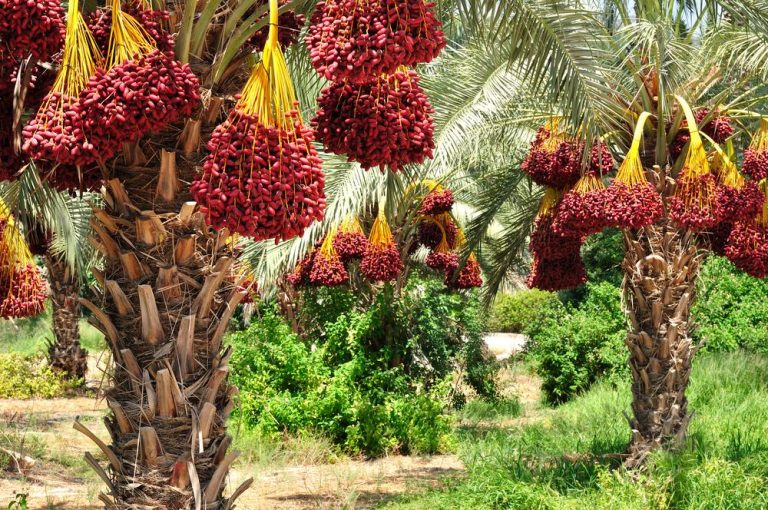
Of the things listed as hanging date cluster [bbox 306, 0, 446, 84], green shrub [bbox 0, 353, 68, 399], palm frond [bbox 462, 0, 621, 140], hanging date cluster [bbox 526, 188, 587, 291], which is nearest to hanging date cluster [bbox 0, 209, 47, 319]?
palm frond [bbox 462, 0, 621, 140]

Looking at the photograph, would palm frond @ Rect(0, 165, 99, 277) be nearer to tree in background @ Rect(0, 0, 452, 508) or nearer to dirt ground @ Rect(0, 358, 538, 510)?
tree in background @ Rect(0, 0, 452, 508)

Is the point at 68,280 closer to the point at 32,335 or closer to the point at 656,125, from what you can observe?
the point at 32,335

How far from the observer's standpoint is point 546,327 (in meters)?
14.9

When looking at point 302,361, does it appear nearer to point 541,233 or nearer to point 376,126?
point 541,233

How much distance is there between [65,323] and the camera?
1492 cm

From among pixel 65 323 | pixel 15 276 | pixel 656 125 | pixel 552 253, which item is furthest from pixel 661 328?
pixel 65 323

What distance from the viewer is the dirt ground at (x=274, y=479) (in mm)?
7555

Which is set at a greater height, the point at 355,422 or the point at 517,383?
the point at 355,422

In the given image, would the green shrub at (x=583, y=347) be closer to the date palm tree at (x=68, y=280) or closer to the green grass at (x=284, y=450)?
the green grass at (x=284, y=450)

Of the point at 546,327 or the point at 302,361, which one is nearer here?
the point at 302,361

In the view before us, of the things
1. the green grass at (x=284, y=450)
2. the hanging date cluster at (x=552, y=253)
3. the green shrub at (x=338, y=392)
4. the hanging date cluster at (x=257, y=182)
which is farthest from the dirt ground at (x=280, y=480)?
the hanging date cluster at (x=257, y=182)

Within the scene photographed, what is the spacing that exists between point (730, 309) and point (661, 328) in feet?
27.4

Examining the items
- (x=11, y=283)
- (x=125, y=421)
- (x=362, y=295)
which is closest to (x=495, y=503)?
(x=125, y=421)

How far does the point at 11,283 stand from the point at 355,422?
4643mm
